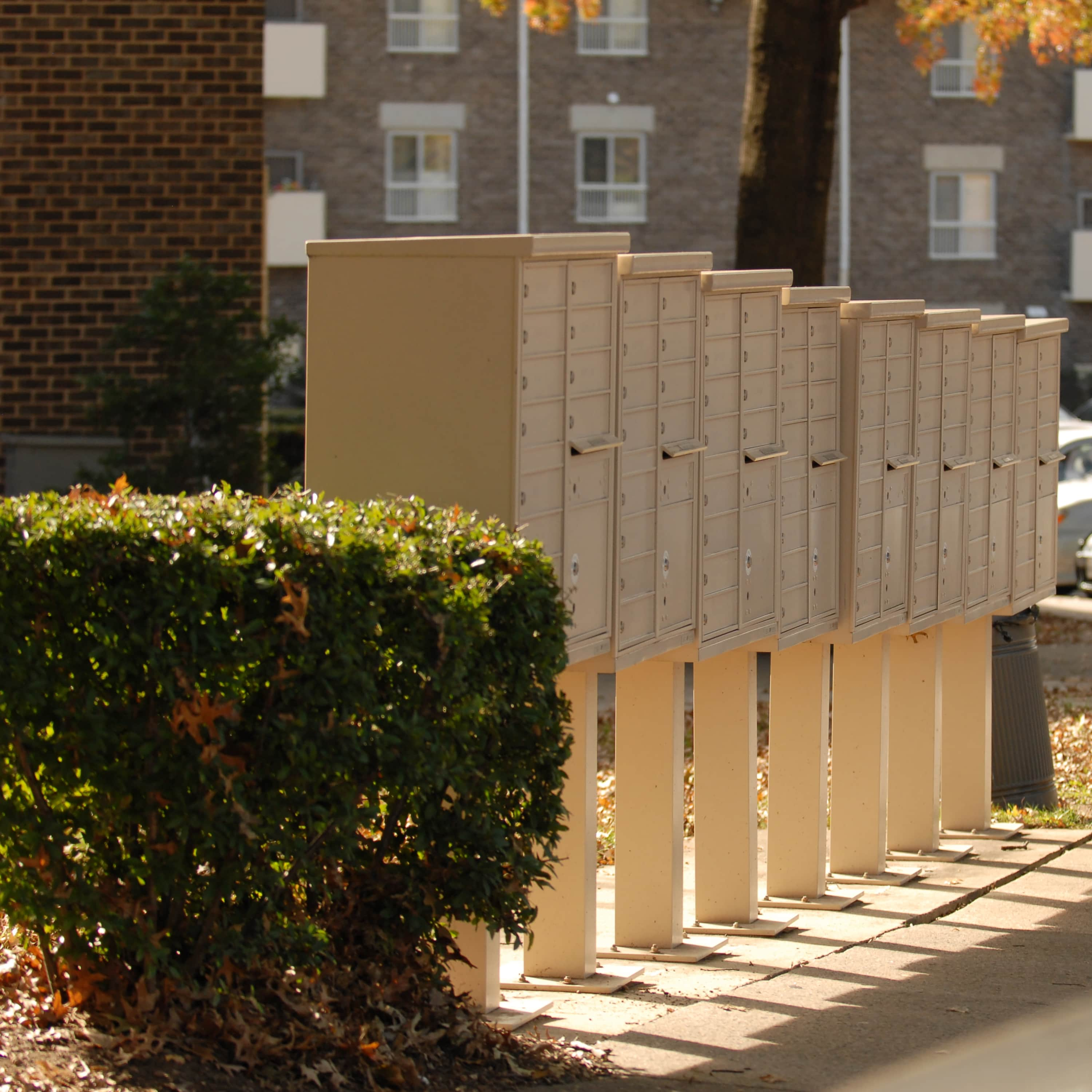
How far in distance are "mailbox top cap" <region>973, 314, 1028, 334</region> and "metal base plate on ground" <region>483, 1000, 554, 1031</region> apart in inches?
155

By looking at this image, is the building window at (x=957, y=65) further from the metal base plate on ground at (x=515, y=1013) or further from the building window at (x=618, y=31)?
the metal base plate on ground at (x=515, y=1013)

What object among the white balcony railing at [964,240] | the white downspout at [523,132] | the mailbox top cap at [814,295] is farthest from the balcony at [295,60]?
the mailbox top cap at [814,295]

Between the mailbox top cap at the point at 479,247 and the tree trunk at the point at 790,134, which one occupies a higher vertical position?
the tree trunk at the point at 790,134

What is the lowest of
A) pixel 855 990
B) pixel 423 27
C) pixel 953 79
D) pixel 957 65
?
pixel 855 990

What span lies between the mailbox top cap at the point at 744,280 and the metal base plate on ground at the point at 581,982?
225 centimetres

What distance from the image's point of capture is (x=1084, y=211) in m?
33.8

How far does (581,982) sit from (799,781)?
5.57 feet

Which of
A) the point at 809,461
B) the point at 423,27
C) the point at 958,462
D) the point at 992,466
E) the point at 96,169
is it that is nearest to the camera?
the point at 809,461

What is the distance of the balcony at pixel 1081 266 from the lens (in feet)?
109

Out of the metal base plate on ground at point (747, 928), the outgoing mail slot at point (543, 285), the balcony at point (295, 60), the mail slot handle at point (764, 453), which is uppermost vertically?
the balcony at point (295, 60)

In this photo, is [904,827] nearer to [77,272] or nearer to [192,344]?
[192,344]

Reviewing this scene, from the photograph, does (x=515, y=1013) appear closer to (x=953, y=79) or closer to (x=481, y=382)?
(x=481, y=382)

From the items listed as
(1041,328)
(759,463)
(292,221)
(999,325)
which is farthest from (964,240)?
(759,463)

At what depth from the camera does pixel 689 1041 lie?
495cm
